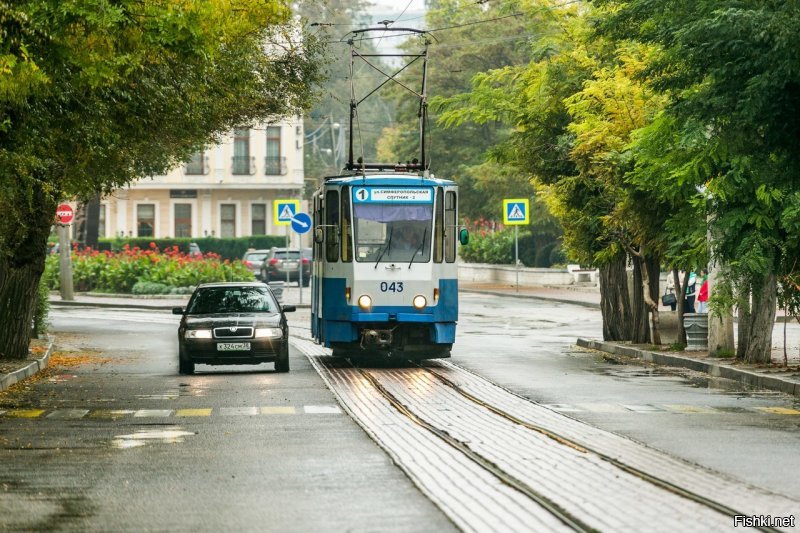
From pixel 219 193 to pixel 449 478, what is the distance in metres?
79.5

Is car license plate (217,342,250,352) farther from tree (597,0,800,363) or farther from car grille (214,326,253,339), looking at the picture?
tree (597,0,800,363)

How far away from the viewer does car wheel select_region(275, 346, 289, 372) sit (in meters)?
24.2

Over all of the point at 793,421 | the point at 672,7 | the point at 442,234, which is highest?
the point at 672,7

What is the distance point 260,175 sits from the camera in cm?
8900

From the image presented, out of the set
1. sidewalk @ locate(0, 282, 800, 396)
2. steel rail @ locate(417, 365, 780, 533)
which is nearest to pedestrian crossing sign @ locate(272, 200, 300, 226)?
sidewalk @ locate(0, 282, 800, 396)

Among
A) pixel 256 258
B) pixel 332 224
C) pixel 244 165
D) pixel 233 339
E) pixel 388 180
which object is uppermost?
pixel 244 165

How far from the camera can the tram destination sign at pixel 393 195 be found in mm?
25016

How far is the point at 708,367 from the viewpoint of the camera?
80.5 ft

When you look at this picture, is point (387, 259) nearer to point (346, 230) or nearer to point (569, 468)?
point (346, 230)

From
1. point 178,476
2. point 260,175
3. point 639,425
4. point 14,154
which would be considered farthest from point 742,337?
point 260,175

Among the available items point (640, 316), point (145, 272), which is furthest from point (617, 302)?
point (145, 272)

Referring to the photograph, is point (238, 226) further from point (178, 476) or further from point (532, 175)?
→ point (178, 476)

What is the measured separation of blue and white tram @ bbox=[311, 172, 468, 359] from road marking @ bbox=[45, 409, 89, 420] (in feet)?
24.4

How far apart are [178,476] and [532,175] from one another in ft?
69.0
